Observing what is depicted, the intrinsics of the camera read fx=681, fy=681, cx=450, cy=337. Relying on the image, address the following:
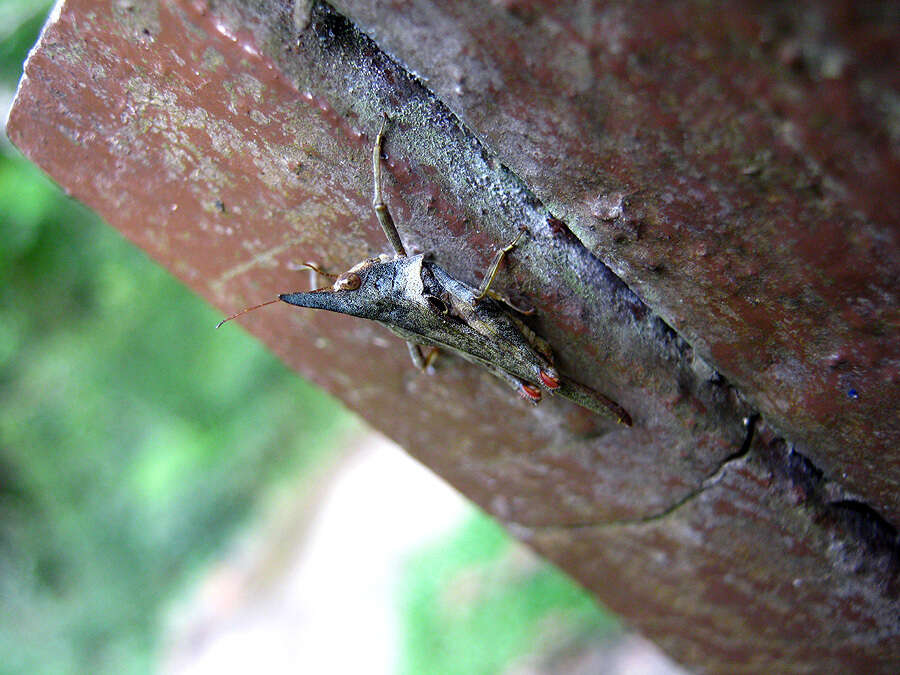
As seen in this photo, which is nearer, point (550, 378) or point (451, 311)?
point (550, 378)

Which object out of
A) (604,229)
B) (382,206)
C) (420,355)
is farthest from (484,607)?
(604,229)

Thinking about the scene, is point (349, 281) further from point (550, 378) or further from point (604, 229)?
point (604, 229)

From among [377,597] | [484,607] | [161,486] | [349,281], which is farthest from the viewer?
[161,486]

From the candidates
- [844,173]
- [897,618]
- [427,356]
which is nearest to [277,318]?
[427,356]

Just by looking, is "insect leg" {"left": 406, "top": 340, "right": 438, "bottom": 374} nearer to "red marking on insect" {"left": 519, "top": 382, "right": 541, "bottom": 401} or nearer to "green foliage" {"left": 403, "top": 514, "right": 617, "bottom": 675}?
"red marking on insect" {"left": 519, "top": 382, "right": 541, "bottom": 401}

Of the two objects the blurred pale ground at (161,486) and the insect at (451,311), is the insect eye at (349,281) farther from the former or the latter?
the blurred pale ground at (161,486)

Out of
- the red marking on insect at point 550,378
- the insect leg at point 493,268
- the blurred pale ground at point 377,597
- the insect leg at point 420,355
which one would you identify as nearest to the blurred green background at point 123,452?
the blurred pale ground at point 377,597
